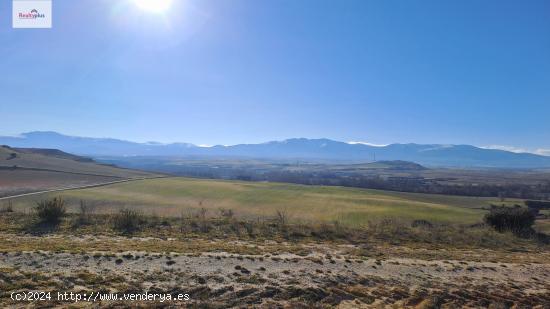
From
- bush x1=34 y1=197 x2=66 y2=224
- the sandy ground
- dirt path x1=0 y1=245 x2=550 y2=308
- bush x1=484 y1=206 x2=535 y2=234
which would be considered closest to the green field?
bush x1=484 y1=206 x2=535 y2=234

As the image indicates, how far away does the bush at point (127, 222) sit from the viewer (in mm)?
16500

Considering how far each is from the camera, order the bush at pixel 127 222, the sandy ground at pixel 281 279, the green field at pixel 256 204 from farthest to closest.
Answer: the green field at pixel 256 204 < the bush at pixel 127 222 < the sandy ground at pixel 281 279

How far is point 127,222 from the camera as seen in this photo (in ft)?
55.3

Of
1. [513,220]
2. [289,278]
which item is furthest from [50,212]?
[513,220]

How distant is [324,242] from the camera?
15977 millimetres

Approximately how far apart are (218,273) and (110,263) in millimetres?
3461

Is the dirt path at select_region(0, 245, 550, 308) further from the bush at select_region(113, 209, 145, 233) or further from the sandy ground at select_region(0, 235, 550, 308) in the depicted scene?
the bush at select_region(113, 209, 145, 233)

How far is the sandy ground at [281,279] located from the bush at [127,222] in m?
5.50

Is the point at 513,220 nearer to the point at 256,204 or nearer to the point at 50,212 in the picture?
the point at 50,212

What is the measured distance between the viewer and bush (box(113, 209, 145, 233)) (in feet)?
54.1

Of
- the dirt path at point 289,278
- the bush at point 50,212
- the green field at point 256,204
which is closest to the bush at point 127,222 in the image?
the bush at point 50,212

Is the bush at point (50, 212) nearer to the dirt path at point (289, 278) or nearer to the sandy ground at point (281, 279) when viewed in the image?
the sandy ground at point (281, 279)

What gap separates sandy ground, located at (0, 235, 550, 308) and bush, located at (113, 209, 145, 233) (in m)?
5.50

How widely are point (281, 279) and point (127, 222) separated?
10.4 meters
